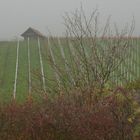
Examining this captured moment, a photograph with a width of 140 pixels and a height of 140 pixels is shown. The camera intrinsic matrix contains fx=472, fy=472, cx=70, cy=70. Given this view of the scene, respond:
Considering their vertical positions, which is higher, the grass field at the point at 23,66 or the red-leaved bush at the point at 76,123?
the red-leaved bush at the point at 76,123

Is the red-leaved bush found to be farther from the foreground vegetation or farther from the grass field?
the grass field

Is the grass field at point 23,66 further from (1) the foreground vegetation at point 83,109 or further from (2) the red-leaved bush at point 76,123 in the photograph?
(2) the red-leaved bush at point 76,123

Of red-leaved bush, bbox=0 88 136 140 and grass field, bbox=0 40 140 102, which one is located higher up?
red-leaved bush, bbox=0 88 136 140

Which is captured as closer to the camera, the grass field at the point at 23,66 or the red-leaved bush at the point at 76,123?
the red-leaved bush at the point at 76,123

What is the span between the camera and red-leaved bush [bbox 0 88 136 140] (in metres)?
10.6

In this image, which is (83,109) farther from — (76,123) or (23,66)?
(23,66)

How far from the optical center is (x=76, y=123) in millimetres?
10836

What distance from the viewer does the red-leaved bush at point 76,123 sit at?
10.6m

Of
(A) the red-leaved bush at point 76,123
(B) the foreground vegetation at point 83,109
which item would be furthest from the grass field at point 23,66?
(A) the red-leaved bush at point 76,123

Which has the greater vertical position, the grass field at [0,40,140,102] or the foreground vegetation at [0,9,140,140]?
the foreground vegetation at [0,9,140,140]

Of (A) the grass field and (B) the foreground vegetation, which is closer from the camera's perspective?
(B) the foreground vegetation

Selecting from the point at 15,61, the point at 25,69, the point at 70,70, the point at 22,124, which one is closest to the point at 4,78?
the point at 25,69

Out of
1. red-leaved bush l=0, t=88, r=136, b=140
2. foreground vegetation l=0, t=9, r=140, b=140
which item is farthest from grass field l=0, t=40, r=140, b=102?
red-leaved bush l=0, t=88, r=136, b=140

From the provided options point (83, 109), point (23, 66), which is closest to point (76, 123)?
point (83, 109)
